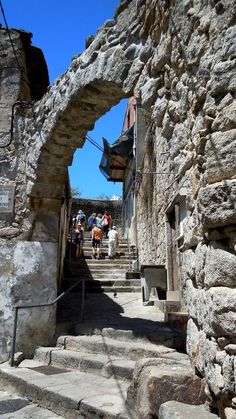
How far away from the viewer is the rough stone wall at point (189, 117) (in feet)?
7.20

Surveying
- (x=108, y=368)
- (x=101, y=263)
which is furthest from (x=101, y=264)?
(x=108, y=368)

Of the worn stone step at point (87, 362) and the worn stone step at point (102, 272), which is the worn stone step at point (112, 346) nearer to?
the worn stone step at point (87, 362)

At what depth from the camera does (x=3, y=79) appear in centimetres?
595

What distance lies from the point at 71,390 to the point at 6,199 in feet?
9.56

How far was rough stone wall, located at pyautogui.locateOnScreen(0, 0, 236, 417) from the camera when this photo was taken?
2.19m

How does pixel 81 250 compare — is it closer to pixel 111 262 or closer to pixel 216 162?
pixel 111 262

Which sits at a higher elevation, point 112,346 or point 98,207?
point 98,207

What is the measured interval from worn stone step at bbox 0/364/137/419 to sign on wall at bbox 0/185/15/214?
207cm

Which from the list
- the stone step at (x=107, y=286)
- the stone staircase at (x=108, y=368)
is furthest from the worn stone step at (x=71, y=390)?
the stone step at (x=107, y=286)

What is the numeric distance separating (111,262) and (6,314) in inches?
248

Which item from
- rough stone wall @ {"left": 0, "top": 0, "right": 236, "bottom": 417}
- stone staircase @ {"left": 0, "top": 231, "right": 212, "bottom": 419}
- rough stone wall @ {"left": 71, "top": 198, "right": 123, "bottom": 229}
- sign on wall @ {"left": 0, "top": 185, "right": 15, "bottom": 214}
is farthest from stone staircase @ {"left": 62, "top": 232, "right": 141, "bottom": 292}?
rough stone wall @ {"left": 71, "top": 198, "right": 123, "bottom": 229}

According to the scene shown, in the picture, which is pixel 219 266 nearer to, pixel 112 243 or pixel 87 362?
pixel 87 362

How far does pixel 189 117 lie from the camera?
2.85 meters

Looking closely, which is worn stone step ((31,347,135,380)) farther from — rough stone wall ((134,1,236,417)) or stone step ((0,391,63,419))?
rough stone wall ((134,1,236,417))
